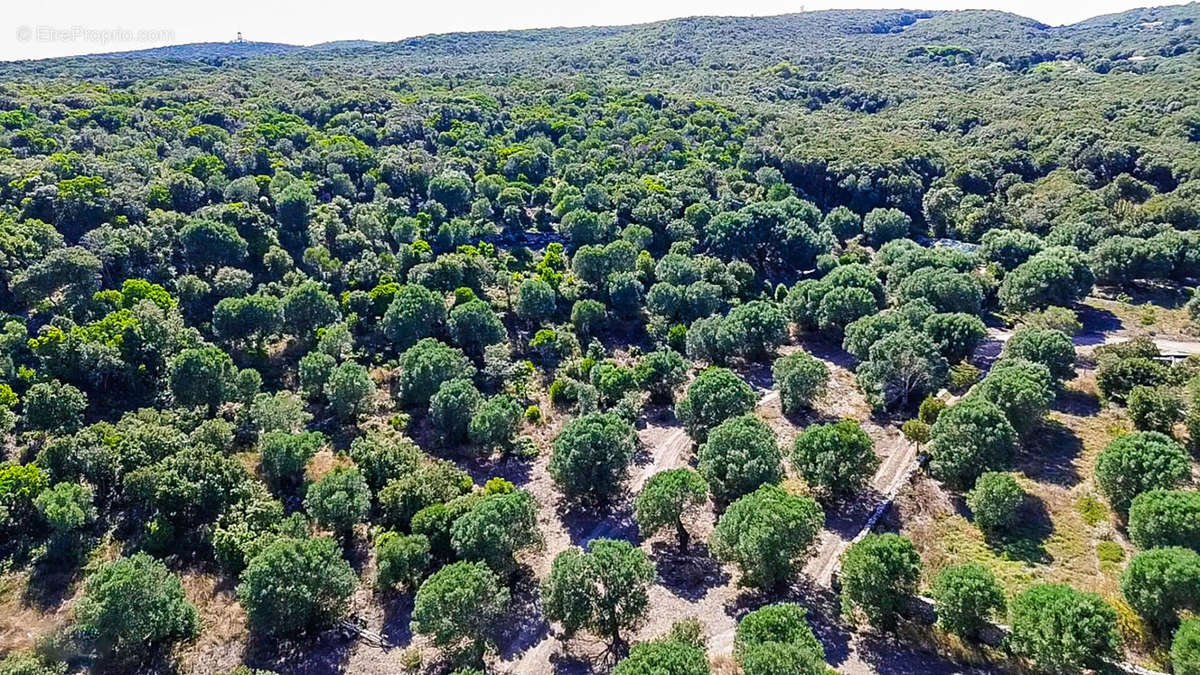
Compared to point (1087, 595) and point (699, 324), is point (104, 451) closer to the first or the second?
point (699, 324)

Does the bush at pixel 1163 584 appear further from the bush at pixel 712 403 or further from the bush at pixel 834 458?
the bush at pixel 712 403

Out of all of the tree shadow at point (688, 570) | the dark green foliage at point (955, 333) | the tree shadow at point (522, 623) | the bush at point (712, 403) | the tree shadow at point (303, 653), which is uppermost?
the dark green foliage at point (955, 333)

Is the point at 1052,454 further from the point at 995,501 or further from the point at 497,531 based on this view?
the point at 497,531

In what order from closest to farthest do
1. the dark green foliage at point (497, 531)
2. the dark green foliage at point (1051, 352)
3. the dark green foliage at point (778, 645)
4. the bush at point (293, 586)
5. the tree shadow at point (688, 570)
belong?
the dark green foliage at point (778, 645) < the bush at point (293, 586) < the dark green foliage at point (497, 531) < the tree shadow at point (688, 570) < the dark green foliage at point (1051, 352)

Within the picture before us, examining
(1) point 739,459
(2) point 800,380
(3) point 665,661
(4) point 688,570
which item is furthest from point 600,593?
(2) point 800,380

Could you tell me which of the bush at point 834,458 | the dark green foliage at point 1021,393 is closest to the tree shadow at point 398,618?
the bush at point 834,458

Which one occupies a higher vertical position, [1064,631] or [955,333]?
[955,333]
